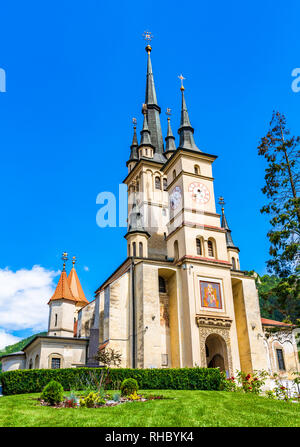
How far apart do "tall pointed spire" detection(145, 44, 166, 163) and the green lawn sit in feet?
123

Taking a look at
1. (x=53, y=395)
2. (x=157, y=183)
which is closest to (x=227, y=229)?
(x=157, y=183)

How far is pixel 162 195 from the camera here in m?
46.2

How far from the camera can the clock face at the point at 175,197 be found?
3546 cm

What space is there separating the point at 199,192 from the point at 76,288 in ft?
75.2

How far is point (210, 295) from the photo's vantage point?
30.8 metres

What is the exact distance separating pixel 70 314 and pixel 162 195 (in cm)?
1662

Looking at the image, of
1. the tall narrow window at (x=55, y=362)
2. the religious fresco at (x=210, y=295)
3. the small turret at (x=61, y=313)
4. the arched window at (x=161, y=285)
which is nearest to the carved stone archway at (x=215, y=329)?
the religious fresco at (x=210, y=295)

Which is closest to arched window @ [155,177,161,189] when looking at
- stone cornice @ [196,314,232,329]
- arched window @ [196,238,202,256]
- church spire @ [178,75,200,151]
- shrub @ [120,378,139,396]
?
church spire @ [178,75,200,151]

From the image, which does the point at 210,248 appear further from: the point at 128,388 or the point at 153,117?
the point at 153,117

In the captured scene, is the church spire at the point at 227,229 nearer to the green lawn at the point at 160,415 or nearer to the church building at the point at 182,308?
the church building at the point at 182,308

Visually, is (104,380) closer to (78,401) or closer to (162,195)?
(78,401)

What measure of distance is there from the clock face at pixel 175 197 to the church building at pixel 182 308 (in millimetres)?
192

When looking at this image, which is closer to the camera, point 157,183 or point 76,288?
point 157,183

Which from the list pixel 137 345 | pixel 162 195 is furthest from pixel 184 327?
pixel 162 195
